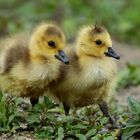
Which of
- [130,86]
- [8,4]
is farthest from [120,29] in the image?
[130,86]

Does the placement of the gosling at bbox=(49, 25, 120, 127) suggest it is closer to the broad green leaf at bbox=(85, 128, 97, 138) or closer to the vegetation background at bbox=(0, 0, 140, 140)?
the vegetation background at bbox=(0, 0, 140, 140)

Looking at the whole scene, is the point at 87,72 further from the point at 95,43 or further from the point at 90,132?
the point at 90,132

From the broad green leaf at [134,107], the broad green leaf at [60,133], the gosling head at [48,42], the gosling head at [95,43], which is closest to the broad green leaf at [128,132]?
the broad green leaf at [134,107]

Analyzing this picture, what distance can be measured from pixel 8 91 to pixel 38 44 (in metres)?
0.47

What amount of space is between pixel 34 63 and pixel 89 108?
0.59m

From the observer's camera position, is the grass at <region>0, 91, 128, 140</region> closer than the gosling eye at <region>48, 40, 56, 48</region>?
Yes

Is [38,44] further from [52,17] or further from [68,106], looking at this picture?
[52,17]

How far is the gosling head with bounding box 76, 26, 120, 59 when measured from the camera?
5.66 metres

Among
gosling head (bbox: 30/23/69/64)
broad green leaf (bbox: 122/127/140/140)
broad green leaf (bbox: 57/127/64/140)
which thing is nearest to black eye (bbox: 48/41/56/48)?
gosling head (bbox: 30/23/69/64)

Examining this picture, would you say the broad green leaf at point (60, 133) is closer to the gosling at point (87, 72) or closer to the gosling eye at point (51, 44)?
the gosling at point (87, 72)

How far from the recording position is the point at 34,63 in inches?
221

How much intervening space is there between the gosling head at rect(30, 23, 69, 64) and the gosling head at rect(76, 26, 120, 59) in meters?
0.18

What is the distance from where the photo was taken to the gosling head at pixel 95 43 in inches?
223

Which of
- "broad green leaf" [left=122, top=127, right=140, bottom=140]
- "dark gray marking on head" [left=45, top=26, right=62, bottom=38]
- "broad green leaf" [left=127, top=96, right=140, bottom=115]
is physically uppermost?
"dark gray marking on head" [left=45, top=26, right=62, bottom=38]
